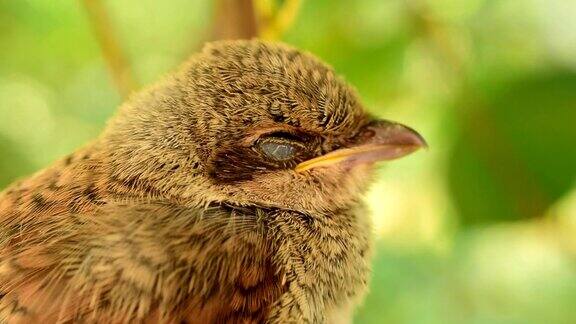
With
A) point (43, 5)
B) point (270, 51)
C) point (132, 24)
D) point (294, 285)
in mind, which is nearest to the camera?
point (294, 285)

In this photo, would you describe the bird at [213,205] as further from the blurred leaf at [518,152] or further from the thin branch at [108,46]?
the blurred leaf at [518,152]

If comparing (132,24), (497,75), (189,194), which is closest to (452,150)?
(497,75)

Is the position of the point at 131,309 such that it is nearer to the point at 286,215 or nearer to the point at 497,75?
the point at 286,215

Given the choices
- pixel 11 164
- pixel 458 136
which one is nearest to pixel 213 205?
pixel 458 136

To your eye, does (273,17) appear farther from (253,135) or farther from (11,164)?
(11,164)

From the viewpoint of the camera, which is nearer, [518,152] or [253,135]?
[253,135]

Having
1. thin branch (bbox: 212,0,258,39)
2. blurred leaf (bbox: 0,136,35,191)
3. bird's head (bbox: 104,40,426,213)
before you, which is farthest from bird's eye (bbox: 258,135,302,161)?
blurred leaf (bbox: 0,136,35,191)

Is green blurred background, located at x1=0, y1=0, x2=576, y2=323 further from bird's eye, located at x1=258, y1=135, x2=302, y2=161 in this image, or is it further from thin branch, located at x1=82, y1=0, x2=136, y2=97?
bird's eye, located at x1=258, y1=135, x2=302, y2=161
